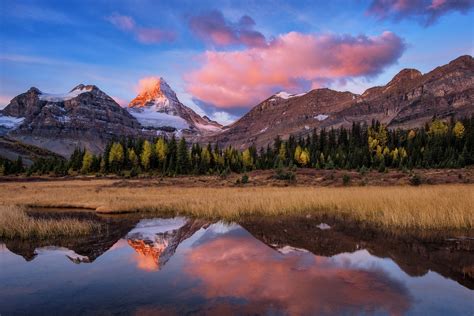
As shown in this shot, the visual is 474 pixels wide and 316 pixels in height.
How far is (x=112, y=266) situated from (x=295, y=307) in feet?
22.5

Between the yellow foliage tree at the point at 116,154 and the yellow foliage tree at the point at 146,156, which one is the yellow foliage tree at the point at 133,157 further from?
the yellow foliage tree at the point at 116,154

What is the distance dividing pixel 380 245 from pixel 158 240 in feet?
30.7

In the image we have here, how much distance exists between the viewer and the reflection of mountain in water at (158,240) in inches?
546

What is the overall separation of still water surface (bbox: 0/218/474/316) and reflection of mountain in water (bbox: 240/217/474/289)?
44 centimetres

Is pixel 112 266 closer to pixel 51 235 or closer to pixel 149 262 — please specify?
pixel 149 262

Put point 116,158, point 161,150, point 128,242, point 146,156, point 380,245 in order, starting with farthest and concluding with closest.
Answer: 1. point 161,150
2. point 146,156
3. point 116,158
4. point 128,242
5. point 380,245

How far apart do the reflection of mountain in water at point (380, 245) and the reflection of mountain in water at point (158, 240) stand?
3260 millimetres

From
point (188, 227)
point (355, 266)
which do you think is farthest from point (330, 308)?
point (188, 227)

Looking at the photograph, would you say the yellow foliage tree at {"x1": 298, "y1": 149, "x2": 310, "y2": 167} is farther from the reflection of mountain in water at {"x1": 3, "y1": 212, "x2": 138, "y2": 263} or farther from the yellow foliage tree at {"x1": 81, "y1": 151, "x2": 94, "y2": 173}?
the reflection of mountain in water at {"x1": 3, "y1": 212, "x2": 138, "y2": 263}

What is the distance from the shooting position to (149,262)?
13.6 metres

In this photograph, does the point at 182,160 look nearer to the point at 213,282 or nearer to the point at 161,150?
the point at 161,150

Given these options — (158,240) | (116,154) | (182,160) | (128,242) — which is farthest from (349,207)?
(116,154)

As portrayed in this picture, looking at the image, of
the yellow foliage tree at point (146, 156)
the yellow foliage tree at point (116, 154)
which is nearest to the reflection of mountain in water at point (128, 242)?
the yellow foliage tree at point (146, 156)

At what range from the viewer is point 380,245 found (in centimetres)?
1513
